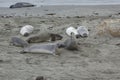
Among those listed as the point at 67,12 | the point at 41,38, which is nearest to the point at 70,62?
the point at 41,38

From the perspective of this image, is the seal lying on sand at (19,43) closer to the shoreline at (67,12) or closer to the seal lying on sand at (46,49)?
the seal lying on sand at (46,49)

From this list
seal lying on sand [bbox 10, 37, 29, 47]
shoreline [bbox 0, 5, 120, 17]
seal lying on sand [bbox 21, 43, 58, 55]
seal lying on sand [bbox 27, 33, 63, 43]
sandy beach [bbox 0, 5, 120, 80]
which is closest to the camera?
sandy beach [bbox 0, 5, 120, 80]

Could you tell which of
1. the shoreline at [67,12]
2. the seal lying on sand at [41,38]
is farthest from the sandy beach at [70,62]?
the shoreline at [67,12]

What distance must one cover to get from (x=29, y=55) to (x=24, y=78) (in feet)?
6.24

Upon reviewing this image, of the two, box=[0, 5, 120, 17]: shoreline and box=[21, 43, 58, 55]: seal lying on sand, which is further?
box=[0, 5, 120, 17]: shoreline

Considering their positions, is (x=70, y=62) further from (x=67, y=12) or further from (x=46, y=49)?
(x=67, y=12)

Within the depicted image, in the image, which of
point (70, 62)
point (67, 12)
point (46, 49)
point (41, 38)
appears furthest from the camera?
point (67, 12)

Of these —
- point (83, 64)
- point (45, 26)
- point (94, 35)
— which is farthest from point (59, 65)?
point (45, 26)

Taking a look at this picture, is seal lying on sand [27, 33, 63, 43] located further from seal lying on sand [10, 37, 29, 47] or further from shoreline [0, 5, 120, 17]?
shoreline [0, 5, 120, 17]

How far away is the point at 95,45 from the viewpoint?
938 centimetres

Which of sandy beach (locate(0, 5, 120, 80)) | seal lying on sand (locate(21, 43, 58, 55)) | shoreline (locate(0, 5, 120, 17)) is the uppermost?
seal lying on sand (locate(21, 43, 58, 55))

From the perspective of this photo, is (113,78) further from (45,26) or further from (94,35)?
(45,26)

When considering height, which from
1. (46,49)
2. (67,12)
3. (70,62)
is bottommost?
(67,12)

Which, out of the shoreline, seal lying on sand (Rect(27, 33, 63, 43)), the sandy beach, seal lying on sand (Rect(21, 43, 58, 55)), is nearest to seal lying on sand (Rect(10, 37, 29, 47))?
the sandy beach
